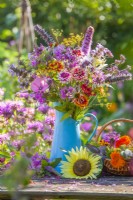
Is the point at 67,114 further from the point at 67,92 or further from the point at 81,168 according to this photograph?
the point at 81,168

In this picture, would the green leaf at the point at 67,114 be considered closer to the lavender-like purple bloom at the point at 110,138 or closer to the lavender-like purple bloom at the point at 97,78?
the lavender-like purple bloom at the point at 97,78

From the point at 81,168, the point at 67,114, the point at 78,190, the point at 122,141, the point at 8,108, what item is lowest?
the point at 78,190

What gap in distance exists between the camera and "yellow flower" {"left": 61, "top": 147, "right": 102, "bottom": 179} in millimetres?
2549

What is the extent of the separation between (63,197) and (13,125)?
140 centimetres

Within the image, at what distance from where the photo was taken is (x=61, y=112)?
106 inches

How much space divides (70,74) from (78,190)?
2.20ft

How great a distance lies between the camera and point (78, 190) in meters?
2.04

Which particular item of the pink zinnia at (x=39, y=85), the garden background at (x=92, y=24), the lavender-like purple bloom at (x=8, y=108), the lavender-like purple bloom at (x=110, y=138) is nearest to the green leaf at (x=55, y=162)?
the pink zinnia at (x=39, y=85)

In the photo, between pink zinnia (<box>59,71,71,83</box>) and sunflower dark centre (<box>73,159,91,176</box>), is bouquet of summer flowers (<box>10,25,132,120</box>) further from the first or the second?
sunflower dark centre (<box>73,159,91,176</box>)

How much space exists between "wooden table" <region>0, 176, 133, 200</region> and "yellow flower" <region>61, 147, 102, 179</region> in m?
0.15

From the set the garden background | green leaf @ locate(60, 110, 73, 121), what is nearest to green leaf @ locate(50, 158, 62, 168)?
green leaf @ locate(60, 110, 73, 121)

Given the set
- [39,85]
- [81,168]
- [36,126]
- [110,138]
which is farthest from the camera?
[36,126]

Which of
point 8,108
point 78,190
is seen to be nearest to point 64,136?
point 8,108

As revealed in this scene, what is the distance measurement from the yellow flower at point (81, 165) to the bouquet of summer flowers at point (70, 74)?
187mm
